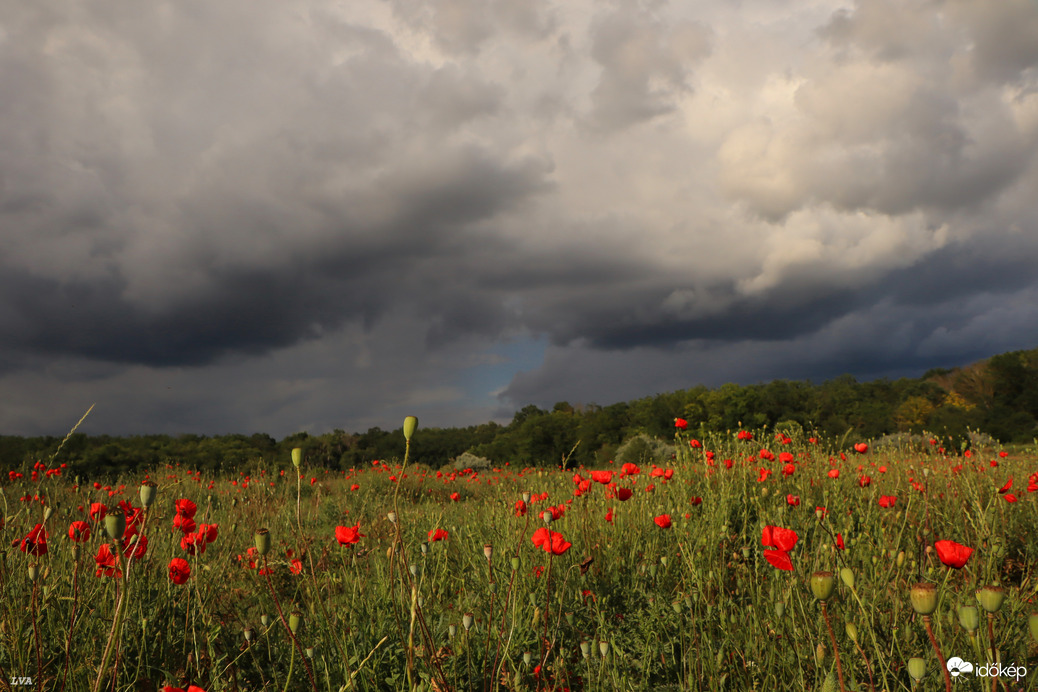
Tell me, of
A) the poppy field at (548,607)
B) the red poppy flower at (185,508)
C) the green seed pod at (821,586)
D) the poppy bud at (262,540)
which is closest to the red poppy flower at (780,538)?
the poppy field at (548,607)

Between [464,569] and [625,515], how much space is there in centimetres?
128

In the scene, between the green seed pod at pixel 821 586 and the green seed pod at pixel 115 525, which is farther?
the green seed pod at pixel 821 586

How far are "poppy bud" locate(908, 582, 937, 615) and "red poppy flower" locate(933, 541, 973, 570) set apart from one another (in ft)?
1.80

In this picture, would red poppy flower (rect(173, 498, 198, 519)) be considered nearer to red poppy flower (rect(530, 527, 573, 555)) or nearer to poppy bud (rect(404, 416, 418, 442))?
poppy bud (rect(404, 416, 418, 442))

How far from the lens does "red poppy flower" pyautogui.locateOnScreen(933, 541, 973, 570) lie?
1.54 meters

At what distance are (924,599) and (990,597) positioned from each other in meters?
0.21

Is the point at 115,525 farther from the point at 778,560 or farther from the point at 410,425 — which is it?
the point at 778,560

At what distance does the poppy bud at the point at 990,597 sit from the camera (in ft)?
3.76

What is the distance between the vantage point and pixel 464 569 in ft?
11.7

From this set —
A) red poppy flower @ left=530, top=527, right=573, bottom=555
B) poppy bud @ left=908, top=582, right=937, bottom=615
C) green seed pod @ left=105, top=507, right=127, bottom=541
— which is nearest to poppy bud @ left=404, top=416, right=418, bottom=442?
green seed pod @ left=105, top=507, right=127, bottom=541

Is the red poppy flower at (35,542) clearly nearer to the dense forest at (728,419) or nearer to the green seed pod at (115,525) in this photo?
the green seed pod at (115,525)

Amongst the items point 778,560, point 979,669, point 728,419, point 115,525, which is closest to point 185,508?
point 115,525

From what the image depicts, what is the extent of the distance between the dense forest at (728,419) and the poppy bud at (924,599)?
1685 centimetres

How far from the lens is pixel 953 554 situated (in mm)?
1557
